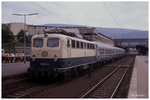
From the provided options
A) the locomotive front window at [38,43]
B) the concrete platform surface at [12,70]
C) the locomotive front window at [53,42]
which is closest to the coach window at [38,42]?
the locomotive front window at [38,43]

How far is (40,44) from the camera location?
1473cm

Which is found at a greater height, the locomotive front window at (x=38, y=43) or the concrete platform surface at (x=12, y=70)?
the locomotive front window at (x=38, y=43)

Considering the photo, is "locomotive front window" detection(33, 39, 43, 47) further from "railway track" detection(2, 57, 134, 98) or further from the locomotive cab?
"railway track" detection(2, 57, 134, 98)

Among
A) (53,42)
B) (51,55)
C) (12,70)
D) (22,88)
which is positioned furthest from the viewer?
(12,70)

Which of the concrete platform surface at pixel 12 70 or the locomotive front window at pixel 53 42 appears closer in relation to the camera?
the locomotive front window at pixel 53 42

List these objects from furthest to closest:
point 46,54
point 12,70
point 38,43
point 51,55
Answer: point 12,70
point 38,43
point 46,54
point 51,55

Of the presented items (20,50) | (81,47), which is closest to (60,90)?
(81,47)

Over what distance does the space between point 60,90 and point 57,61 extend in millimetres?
2187

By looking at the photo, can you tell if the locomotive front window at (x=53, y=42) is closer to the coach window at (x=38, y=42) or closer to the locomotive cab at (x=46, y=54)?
the locomotive cab at (x=46, y=54)

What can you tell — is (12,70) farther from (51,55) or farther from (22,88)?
(22,88)

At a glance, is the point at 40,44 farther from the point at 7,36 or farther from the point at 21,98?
the point at 7,36

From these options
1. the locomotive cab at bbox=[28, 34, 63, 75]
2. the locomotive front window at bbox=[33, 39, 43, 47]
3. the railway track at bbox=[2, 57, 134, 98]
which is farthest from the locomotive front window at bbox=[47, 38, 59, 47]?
the railway track at bbox=[2, 57, 134, 98]

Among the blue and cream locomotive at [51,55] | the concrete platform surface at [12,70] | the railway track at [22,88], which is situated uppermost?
the blue and cream locomotive at [51,55]

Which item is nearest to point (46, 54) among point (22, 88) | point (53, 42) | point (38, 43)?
point (53, 42)
